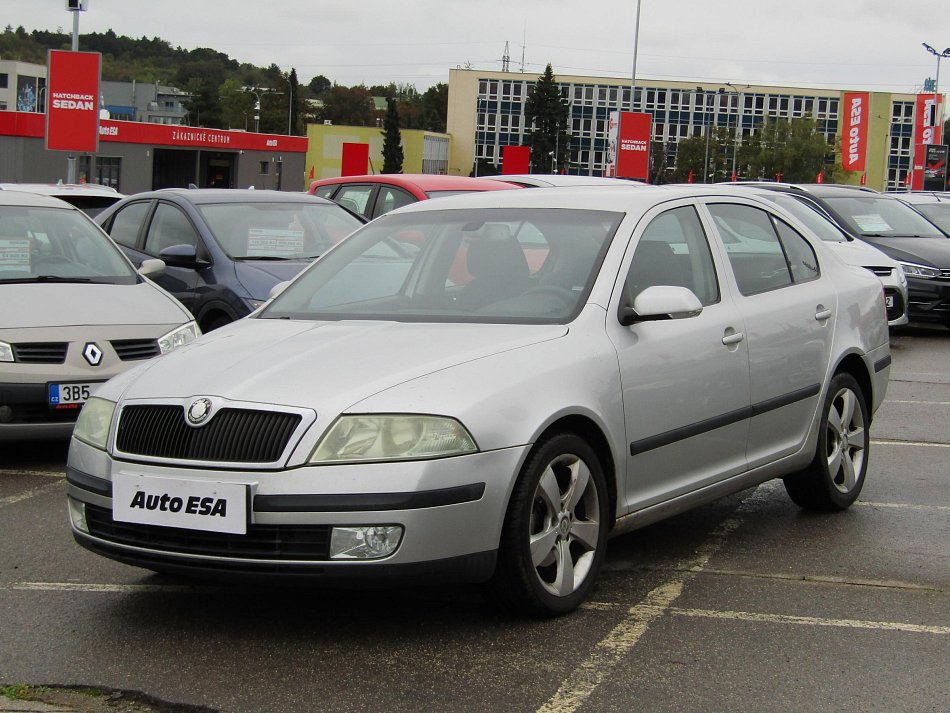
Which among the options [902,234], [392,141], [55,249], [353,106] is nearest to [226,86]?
[353,106]

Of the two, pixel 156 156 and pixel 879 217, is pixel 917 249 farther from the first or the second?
pixel 156 156

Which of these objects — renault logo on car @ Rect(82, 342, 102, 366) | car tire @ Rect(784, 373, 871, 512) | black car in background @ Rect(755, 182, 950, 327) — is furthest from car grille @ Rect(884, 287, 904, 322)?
renault logo on car @ Rect(82, 342, 102, 366)

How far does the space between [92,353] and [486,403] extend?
3.94m

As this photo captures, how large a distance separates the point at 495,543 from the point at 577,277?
4.22 ft

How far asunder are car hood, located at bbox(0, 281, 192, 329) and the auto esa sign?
1359cm

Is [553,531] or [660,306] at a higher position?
[660,306]

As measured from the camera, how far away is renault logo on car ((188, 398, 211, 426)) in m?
4.27

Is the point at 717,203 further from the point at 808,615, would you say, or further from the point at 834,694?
the point at 834,694

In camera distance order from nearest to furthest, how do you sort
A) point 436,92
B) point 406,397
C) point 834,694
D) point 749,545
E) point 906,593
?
1. point 834,694
2. point 406,397
3. point 906,593
4. point 749,545
5. point 436,92

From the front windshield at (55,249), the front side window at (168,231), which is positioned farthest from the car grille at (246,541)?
the front side window at (168,231)

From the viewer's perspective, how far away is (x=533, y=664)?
4.20m

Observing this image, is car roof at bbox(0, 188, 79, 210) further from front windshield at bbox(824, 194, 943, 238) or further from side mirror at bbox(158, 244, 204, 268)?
front windshield at bbox(824, 194, 943, 238)

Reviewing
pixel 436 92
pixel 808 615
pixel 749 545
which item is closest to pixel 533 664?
pixel 808 615

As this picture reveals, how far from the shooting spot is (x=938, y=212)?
68.0 feet
